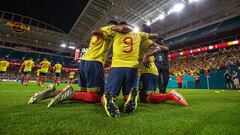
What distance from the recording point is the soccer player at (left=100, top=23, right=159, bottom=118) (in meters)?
2.08

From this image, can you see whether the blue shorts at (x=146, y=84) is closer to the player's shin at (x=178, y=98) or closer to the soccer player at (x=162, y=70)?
the player's shin at (x=178, y=98)

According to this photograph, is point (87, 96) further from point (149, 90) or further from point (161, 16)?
point (161, 16)

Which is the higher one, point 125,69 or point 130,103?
point 125,69

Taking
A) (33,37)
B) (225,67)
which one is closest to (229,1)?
(225,67)

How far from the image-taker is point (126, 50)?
2.46 metres

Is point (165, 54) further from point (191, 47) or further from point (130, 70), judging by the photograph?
point (191, 47)

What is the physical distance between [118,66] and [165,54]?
9.83ft

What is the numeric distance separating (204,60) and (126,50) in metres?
21.1

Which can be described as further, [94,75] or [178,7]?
[178,7]

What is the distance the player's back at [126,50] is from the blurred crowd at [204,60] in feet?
45.2

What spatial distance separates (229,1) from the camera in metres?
16.5

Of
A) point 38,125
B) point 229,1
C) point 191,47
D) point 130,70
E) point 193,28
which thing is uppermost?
point 229,1

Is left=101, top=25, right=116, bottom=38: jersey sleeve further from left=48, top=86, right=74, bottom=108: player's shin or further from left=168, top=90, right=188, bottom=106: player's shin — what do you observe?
left=168, top=90, right=188, bottom=106: player's shin

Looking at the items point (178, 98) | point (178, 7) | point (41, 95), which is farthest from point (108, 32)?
point (178, 7)
